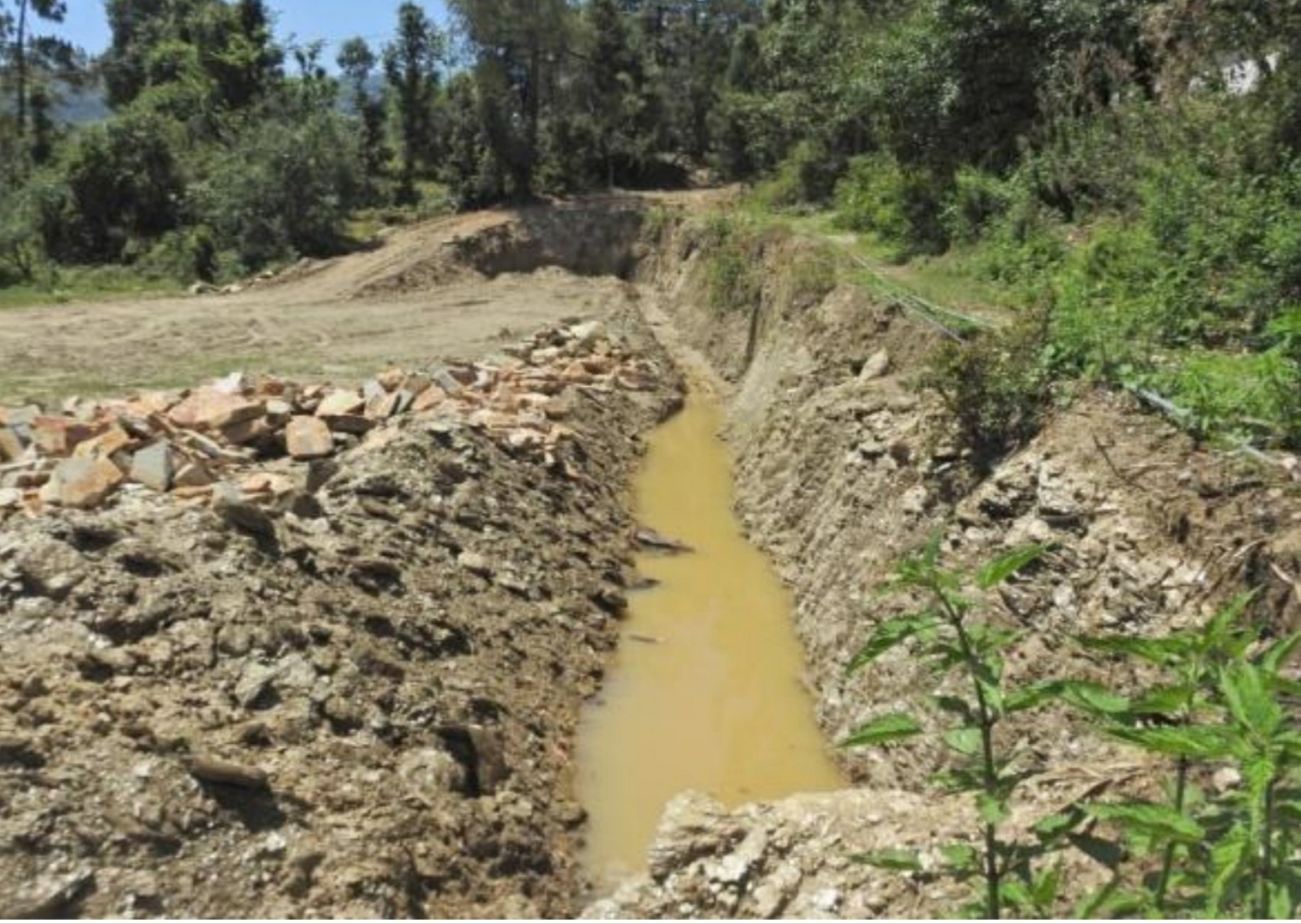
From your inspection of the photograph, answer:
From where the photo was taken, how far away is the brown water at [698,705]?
7.29 metres

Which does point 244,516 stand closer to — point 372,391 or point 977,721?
point 372,391

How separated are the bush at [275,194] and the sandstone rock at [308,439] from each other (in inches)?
692

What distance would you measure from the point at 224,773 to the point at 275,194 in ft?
79.5

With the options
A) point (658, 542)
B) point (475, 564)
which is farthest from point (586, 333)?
point (475, 564)

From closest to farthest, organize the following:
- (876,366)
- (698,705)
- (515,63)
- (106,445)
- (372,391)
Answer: (698,705)
(106,445)
(876,366)
(372,391)
(515,63)

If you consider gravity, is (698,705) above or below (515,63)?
below

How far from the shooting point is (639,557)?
11.4m

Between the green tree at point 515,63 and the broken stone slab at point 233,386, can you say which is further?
the green tree at point 515,63

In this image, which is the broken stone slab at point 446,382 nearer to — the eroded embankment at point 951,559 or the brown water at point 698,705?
the brown water at point 698,705

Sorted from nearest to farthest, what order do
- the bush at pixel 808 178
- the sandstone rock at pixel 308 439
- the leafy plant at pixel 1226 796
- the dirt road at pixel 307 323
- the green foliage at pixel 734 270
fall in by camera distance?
the leafy plant at pixel 1226 796 → the sandstone rock at pixel 308 439 → the dirt road at pixel 307 323 → the green foliage at pixel 734 270 → the bush at pixel 808 178

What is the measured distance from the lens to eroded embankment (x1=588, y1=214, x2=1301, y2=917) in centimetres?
507

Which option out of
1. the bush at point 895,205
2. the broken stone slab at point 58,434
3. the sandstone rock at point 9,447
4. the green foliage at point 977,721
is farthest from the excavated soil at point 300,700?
the bush at point 895,205

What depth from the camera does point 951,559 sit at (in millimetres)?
7695

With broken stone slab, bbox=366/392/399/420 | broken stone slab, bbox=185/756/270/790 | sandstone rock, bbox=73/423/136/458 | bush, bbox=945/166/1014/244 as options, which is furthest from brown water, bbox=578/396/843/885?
bush, bbox=945/166/1014/244
